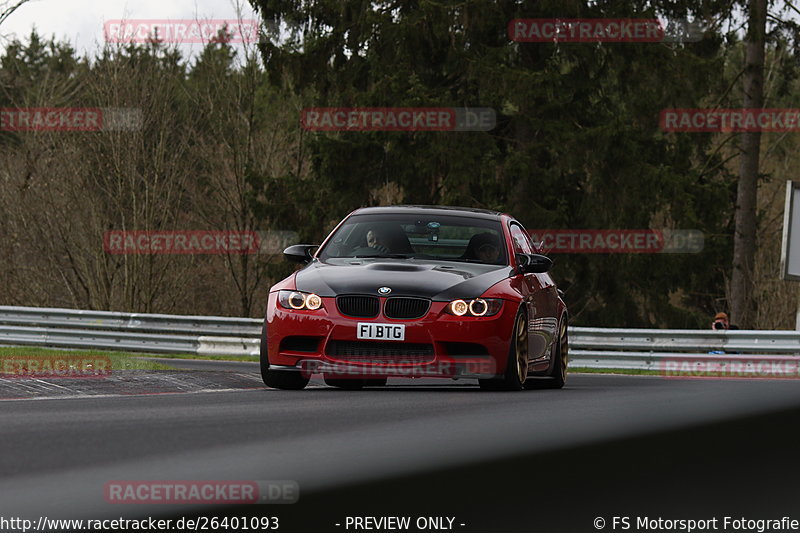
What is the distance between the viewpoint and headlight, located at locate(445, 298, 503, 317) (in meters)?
9.65

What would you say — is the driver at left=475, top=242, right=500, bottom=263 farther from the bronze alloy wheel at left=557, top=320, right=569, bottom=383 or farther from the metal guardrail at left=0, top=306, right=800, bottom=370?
the metal guardrail at left=0, top=306, right=800, bottom=370

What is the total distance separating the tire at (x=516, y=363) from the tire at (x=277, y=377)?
4.74 feet

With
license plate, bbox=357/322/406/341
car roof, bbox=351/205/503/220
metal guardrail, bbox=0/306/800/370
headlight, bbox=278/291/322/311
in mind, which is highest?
car roof, bbox=351/205/503/220

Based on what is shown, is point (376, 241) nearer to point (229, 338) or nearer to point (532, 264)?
point (532, 264)

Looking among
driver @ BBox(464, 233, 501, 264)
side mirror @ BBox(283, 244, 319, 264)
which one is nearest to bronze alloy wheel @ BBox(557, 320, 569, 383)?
driver @ BBox(464, 233, 501, 264)

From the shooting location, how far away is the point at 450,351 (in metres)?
9.64

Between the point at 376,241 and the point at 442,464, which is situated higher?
the point at 442,464

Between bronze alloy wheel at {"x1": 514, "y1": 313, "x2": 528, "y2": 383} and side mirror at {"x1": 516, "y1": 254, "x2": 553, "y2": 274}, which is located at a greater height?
side mirror at {"x1": 516, "y1": 254, "x2": 553, "y2": 274}

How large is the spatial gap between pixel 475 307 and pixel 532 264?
1327 mm

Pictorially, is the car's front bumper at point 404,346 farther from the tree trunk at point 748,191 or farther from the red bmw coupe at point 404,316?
the tree trunk at point 748,191

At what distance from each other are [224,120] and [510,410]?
29850mm

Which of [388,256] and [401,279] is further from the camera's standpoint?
A: [388,256]

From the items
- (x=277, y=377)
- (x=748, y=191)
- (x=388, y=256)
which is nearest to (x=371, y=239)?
(x=388, y=256)

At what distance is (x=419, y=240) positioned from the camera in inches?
435
